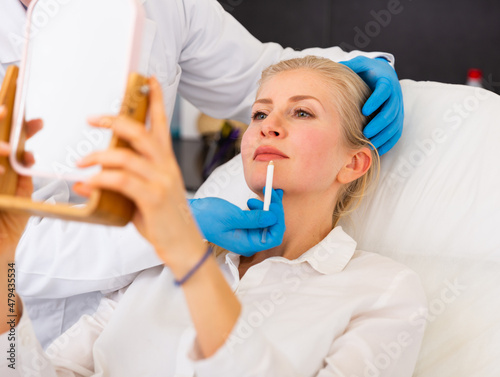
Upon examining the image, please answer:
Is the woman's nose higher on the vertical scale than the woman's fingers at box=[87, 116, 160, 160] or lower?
lower

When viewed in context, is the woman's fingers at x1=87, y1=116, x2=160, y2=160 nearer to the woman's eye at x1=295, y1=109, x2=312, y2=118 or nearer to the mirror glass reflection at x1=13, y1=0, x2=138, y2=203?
the mirror glass reflection at x1=13, y1=0, x2=138, y2=203

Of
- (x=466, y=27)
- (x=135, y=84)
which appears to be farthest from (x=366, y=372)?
(x=466, y=27)

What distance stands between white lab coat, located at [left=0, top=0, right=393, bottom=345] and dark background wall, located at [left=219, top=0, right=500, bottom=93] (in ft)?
3.12

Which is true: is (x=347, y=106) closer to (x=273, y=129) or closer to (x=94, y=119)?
(x=273, y=129)

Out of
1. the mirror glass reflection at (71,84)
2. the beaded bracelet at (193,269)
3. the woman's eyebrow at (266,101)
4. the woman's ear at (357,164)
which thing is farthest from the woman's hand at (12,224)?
the woman's ear at (357,164)

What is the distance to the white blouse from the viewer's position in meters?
1.04

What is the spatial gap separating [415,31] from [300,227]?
5.12ft

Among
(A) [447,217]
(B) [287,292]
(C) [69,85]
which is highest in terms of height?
(C) [69,85]

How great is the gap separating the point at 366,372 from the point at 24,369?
0.61 meters

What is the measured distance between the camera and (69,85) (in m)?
0.89

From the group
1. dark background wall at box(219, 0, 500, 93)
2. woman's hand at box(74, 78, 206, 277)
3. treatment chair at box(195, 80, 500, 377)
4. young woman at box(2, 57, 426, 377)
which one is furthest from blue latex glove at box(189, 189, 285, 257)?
dark background wall at box(219, 0, 500, 93)

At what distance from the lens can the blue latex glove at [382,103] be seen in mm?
1371

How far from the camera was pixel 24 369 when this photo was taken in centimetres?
106

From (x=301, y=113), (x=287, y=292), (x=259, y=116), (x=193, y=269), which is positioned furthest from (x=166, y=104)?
(x=193, y=269)
